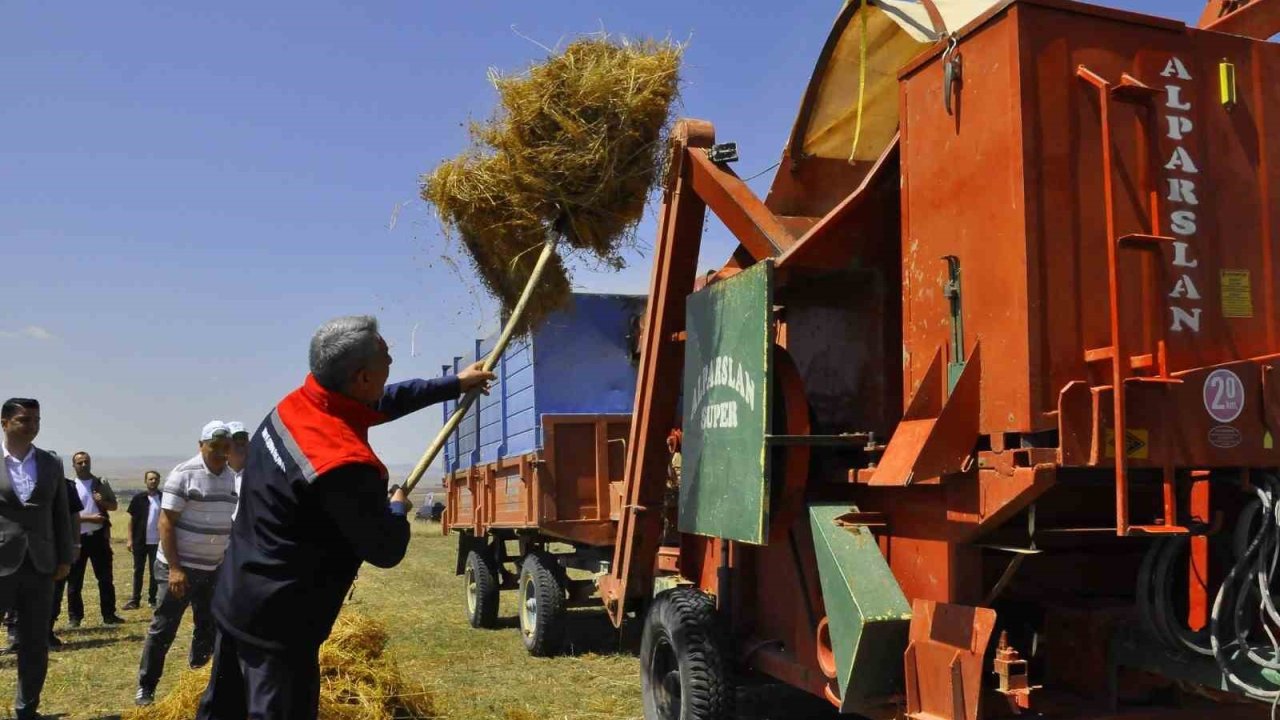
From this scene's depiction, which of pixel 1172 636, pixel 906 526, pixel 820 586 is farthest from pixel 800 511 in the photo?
pixel 1172 636

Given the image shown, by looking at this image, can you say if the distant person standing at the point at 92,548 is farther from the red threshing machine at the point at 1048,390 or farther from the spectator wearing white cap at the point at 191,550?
the red threshing machine at the point at 1048,390

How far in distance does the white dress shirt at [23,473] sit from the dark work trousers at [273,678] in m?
3.32

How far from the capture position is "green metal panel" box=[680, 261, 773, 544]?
4332mm

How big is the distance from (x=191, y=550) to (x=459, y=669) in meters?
2.59

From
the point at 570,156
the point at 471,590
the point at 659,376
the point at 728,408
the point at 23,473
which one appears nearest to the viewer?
the point at 728,408

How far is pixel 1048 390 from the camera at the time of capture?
340cm

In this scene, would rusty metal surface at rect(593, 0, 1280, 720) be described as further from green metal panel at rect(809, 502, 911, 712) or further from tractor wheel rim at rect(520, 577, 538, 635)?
tractor wheel rim at rect(520, 577, 538, 635)

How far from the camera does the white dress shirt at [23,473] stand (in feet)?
19.7

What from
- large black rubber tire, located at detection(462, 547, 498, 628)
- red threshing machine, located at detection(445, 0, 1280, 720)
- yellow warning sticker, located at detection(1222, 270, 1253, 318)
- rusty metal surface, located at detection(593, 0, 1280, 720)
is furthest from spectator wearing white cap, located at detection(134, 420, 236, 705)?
yellow warning sticker, located at detection(1222, 270, 1253, 318)

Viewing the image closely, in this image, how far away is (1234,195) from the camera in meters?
3.67

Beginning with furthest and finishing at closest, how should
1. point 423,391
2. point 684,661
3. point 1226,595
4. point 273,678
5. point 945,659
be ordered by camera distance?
point 684,661 → point 423,391 → point 945,659 → point 1226,595 → point 273,678

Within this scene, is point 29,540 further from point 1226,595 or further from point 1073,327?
point 1226,595

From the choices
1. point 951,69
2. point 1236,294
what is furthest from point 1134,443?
point 951,69

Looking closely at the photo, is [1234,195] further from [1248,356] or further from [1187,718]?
[1187,718]
